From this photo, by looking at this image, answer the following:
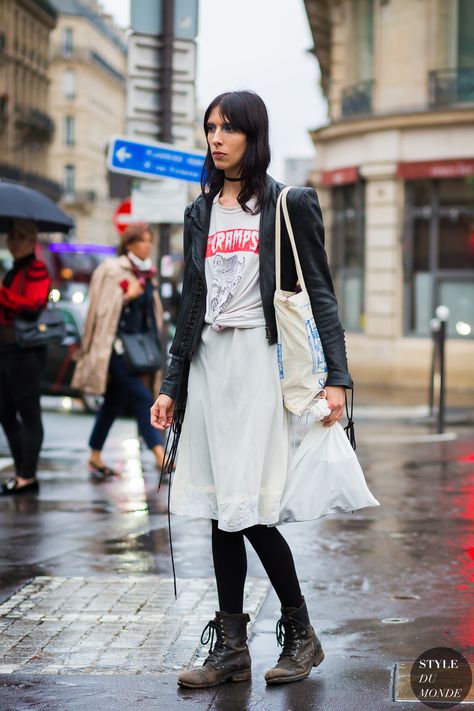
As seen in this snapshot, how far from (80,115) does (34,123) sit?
20.4m

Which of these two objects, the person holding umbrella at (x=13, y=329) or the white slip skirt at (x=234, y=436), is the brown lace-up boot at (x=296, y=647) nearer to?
the white slip skirt at (x=234, y=436)

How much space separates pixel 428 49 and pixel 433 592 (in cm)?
2105

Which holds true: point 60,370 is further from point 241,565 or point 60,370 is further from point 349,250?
point 241,565

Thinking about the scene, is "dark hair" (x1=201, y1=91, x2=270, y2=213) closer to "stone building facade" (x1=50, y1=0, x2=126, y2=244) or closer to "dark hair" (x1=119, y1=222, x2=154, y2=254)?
"dark hair" (x1=119, y1=222, x2=154, y2=254)

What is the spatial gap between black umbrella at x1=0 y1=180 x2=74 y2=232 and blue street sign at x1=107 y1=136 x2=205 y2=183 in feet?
5.17

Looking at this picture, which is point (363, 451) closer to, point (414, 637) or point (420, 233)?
point (414, 637)

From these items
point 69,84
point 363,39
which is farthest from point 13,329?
point 69,84

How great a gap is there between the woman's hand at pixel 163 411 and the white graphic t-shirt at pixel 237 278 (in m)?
Result: 0.34

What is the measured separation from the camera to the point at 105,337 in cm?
1002

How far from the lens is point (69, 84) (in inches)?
4114

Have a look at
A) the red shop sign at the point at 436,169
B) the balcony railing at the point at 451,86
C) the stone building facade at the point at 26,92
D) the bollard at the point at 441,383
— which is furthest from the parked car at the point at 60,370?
the stone building facade at the point at 26,92

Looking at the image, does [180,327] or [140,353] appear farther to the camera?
[140,353]

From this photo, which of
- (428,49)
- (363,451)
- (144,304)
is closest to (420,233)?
(428,49)

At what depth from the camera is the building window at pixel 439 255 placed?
2561 cm
